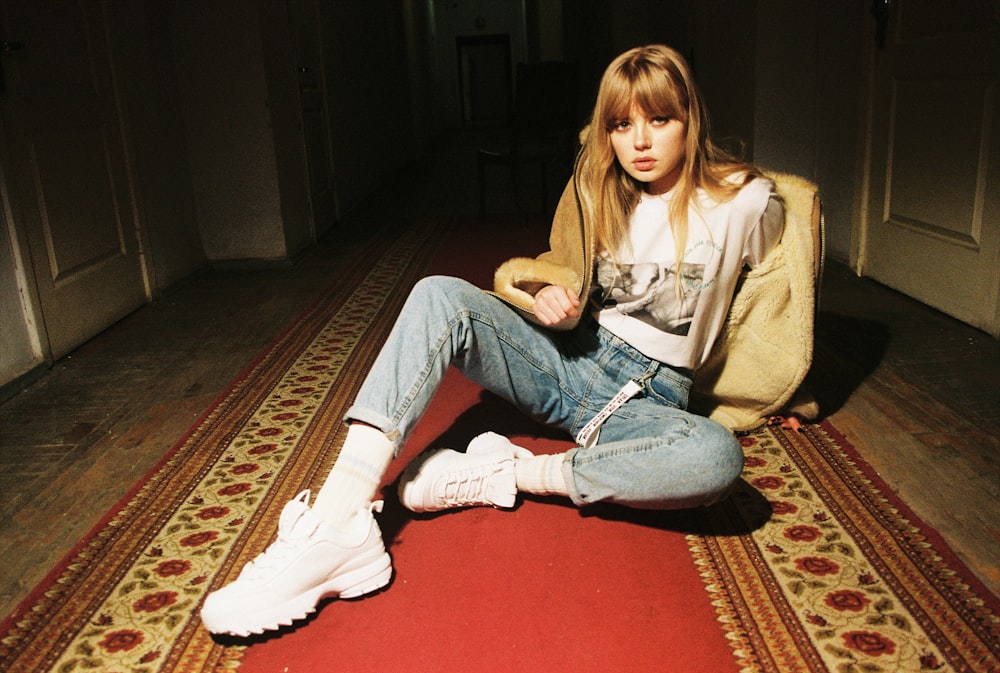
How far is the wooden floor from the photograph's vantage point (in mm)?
Result: 1572

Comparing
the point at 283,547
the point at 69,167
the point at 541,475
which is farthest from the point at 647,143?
the point at 69,167

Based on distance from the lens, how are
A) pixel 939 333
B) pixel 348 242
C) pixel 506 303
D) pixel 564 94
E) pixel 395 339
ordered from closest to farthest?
pixel 395 339 → pixel 506 303 → pixel 939 333 → pixel 348 242 → pixel 564 94

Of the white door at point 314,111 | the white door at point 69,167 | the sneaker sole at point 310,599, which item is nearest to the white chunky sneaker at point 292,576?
the sneaker sole at point 310,599

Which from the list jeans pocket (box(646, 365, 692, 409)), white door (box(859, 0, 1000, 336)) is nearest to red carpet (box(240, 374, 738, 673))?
jeans pocket (box(646, 365, 692, 409))

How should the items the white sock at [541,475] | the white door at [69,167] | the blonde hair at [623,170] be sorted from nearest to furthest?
1. the blonde hair at [623,170]
2. the white sock at [541,475]
3. the white door at [69,167]

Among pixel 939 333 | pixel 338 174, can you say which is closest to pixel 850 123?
pixel 939 333

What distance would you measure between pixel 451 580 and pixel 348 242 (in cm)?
349

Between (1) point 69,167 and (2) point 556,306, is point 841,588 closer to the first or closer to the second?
(2) point 556,306

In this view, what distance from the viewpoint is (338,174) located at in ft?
18.0

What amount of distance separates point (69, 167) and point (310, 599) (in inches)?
87.8

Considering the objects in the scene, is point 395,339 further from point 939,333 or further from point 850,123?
point 850,123

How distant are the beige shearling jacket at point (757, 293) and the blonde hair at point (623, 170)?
0.13 ft

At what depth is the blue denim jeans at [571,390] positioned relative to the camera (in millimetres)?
1326

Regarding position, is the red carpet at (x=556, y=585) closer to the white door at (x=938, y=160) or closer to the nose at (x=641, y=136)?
the nose at (x=641, y=136)
